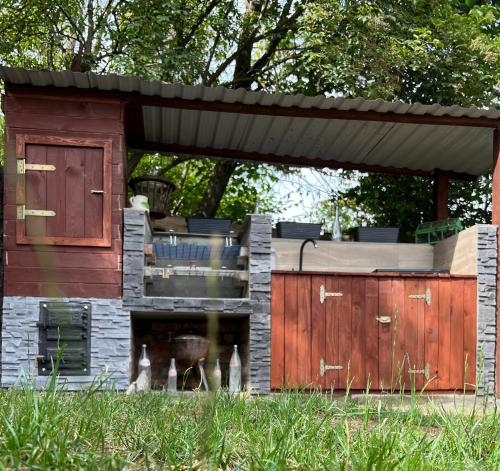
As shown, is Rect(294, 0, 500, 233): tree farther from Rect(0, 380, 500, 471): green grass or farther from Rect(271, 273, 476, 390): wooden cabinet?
Rect(0, 380, 500, 471): green grass

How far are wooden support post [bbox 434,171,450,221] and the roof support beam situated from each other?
0.09 m

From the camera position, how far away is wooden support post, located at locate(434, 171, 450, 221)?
9.69 m

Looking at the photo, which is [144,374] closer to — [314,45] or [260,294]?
[260,294]

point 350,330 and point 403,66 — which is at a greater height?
point 403,66

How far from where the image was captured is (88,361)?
6734mm

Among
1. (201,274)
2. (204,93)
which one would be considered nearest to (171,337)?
(201,274)

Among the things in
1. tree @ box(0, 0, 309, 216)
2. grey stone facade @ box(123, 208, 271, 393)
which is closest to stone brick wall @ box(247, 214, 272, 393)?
grey stone facade @ box(123, 208, 271, 393)

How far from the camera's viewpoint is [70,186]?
6.94 m

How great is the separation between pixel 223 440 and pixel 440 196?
334 inches

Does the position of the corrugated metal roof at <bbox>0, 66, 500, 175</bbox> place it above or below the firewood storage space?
above

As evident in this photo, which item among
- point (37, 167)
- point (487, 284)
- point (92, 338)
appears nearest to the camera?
point (92, 338)

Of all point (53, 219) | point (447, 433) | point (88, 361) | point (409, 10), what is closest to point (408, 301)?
point (88, 361)

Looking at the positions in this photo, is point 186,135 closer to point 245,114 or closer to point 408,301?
point 245,114

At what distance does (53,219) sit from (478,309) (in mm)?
4987
